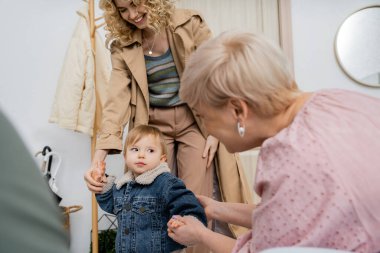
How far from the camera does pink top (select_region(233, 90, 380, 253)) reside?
2.48 ft

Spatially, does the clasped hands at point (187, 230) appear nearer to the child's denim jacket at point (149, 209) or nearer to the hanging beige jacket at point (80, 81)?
the child's denim jacket at point (149, 209)

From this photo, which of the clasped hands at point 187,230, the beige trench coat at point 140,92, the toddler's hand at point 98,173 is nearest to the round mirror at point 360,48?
the beige trench coat at point 140,92

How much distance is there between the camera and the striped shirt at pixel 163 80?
1.85m

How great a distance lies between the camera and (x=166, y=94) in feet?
6.07

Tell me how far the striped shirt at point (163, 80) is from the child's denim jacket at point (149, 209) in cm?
36

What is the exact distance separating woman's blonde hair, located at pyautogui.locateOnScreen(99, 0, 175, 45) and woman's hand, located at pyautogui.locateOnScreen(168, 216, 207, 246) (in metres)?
0.90

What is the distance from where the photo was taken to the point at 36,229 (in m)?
0.32

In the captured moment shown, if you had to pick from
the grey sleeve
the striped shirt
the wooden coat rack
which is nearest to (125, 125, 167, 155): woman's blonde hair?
the striped shirt

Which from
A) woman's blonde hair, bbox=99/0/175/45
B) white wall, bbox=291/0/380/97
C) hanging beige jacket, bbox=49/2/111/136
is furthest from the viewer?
white wall, bbox=291/0/380/97

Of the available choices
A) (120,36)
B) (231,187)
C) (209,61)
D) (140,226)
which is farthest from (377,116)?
(120,36)

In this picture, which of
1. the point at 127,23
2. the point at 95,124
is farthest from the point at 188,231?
the point at 95,124

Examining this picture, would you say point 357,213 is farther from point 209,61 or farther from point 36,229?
point 36,229

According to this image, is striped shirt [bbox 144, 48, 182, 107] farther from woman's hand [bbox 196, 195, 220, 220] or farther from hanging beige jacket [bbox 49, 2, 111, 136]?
hanging beige jacket [bbox 49, 2, 111, 136]

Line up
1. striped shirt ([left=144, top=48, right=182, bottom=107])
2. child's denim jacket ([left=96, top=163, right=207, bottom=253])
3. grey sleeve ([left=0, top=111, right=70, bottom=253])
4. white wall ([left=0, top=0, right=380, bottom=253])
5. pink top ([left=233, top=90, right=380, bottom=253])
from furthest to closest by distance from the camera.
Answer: white wall ([left=0, top=0, right=380, bottom=253]), striped shirt ([left=144, top=48, right=182, bottom=107]), child's denim jacket ([left=96, top=163, right=207, bottom=253]), pink top ([left=233, top=90, right=380, bottom=253]), grey sleeve ([left=0, top=111, right=70, bottom=253])
